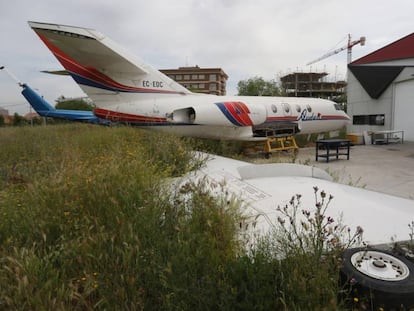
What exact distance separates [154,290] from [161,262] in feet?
0.63

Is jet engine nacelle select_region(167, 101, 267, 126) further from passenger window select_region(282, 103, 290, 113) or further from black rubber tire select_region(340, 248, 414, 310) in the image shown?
black rubber tire select_region(340, 248, 414, 310)

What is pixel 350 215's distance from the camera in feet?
11.5

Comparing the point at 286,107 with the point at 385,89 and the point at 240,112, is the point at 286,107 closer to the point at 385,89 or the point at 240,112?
the point at 240,112

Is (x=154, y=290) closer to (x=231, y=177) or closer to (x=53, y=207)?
(x=53, y=207)

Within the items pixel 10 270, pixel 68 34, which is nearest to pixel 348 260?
pixel 10 270

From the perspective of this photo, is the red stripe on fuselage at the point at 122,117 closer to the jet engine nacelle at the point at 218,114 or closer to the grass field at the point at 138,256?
the jet engine nacelle at the point at 218,114

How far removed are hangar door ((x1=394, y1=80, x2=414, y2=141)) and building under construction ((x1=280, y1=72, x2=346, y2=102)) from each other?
64.2m

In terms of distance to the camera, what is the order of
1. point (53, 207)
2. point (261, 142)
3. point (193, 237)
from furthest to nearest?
point (261, 142) < point (53, 207) < point (193, 237)

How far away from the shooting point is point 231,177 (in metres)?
5.15

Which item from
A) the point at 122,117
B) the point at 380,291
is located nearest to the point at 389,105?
the point at 122,117

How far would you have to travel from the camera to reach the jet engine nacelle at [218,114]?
30.3ft

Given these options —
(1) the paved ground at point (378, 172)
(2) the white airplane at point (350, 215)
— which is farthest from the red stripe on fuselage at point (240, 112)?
(2) the white airplane at point (350, 215)

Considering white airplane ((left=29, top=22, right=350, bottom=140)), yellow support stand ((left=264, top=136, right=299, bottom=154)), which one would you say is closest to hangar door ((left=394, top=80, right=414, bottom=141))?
yellow support stand ((left=264, top=136, right=299, bottom=154))

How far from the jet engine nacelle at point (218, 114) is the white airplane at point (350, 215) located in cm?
286
